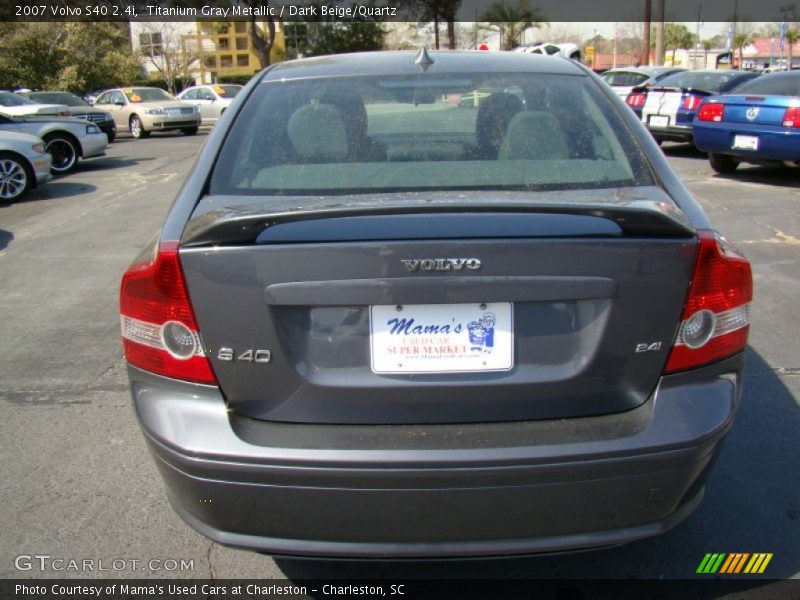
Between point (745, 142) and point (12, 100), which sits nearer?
point (745, 142)

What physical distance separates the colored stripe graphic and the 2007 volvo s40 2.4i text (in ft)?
1.70

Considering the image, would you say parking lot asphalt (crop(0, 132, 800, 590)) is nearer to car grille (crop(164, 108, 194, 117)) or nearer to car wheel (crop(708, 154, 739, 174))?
car wheel (crop(708, 154, 739, 174))

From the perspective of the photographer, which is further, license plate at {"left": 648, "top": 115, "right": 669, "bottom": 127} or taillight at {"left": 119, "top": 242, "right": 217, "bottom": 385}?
license plate at {"left": 648, "top": 115, "right": 669, "bottom": 127}

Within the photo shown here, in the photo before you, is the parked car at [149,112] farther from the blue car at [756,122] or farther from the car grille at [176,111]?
the blue car at [756,122]

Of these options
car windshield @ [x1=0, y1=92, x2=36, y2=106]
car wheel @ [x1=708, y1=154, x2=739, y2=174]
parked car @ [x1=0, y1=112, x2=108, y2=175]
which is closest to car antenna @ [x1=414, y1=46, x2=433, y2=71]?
car wheel @ [x1=708, y1=154, x2=739, y2=174]

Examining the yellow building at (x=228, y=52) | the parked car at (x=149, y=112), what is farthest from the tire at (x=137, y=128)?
the yellow building at (x=228, y=52)

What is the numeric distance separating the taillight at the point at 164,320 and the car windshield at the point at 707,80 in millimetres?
12752

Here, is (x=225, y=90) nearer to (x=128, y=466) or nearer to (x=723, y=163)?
(x=723, y=163)

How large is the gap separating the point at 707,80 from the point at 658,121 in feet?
4.33

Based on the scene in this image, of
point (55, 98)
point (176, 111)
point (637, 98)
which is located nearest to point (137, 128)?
point (176, 111)

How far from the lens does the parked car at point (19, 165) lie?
1026cm

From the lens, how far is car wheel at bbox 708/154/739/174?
11141 millimetres

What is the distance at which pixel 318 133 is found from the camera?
2.72 meters

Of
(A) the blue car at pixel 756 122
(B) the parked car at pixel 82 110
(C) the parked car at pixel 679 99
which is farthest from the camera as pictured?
(B) the parked car at pixel 82 110
